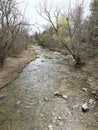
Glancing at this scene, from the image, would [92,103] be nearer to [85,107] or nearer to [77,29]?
[85,107]

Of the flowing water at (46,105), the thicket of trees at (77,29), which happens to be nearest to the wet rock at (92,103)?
the flowing water at (46,105)

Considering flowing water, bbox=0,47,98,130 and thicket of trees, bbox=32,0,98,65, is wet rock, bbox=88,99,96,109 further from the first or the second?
thicket of trees, bbox=32,0,98,65

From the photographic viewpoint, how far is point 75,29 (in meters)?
18.8

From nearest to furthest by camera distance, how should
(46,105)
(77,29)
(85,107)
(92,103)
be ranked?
(85,107) → (46,105) → (92,103) → (77,29)

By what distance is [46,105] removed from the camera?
825cm

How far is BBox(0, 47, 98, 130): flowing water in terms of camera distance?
6.59m

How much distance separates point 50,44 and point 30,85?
3417 cm

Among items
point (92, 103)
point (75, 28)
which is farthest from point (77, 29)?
point (92, 103)

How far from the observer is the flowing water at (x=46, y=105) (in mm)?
6590

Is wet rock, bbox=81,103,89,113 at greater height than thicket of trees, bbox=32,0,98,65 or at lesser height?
lesser

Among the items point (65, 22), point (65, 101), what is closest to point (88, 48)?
point (65, 22)

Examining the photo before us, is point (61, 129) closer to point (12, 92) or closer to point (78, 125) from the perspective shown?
point (78, 125)

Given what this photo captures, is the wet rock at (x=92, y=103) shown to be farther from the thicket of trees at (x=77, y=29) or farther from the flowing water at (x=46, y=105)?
the thicket of trees at (x=77, y=29)

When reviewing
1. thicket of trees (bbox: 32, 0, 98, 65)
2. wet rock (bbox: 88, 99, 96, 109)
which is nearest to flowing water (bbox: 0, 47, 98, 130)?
wet rock (bbox: 88, 99, 96, 109)
